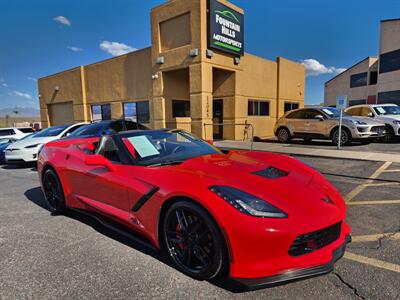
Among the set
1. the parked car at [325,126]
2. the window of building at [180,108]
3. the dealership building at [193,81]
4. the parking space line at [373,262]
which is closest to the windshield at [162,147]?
the parking space line at [373,262]

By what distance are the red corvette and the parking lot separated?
0.24 metres

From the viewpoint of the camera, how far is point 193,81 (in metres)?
12.2

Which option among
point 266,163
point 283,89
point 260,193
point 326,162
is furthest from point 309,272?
point 283,89

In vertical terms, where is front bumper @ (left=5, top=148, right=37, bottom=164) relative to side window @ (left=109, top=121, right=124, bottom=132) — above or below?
→ below

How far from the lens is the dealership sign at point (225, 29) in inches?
465

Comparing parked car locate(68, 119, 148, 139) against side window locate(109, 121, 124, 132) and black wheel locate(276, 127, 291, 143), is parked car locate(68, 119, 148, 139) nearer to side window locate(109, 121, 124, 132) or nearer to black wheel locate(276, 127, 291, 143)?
side window locate(109, 121, 124, 132)

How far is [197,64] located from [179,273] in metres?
10.7

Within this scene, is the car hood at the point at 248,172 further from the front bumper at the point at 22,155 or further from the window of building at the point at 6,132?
the window of building at the point at 6,132

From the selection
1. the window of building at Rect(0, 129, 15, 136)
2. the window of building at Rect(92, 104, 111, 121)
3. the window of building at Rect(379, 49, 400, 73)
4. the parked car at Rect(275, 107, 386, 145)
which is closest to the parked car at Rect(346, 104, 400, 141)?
the parked car at Rect(275, 107, 386, 145)

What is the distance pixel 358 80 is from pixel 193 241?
48.1m

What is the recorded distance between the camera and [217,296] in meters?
2.12

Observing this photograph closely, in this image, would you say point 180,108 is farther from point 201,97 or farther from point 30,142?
point 30,142

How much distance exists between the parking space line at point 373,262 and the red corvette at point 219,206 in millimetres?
366

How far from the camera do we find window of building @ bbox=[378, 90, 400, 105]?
29356mm
